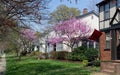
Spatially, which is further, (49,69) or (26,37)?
(49,69)

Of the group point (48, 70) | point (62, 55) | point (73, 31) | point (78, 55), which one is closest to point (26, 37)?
point (48, 70)

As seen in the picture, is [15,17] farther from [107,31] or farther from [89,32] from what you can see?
[89,32]

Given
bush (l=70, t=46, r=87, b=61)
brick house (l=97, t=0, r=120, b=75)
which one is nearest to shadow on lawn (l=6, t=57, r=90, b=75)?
brick house (l=97, t=0, r=120, b=75)

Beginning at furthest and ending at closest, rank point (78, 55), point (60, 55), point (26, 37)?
point (60, 55)
point (78, 55)
point (26, 37)

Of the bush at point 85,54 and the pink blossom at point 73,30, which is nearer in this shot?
the bush at point 85,54

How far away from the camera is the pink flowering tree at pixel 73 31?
1672 inches

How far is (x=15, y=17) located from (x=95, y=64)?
1661 centimetres

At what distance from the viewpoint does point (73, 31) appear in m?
43.1

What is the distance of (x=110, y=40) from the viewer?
2912cm

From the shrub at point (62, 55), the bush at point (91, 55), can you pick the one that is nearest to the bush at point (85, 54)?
the bush at point (91, 55)

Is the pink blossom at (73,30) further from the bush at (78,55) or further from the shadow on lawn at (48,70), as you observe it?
the shadow on lawn at (48,70)

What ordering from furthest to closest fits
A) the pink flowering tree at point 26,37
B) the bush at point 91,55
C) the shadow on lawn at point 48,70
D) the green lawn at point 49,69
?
the bush at point 91,55 → the green lawn at point 49,69 → the shadow on lawn at point 48,70 → the pink flowering tree at point 26,37

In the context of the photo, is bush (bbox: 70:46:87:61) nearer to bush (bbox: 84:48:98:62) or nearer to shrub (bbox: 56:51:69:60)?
bush (bbox: 84:48:98:62)

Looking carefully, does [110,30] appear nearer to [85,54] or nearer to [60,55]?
[85,54]
